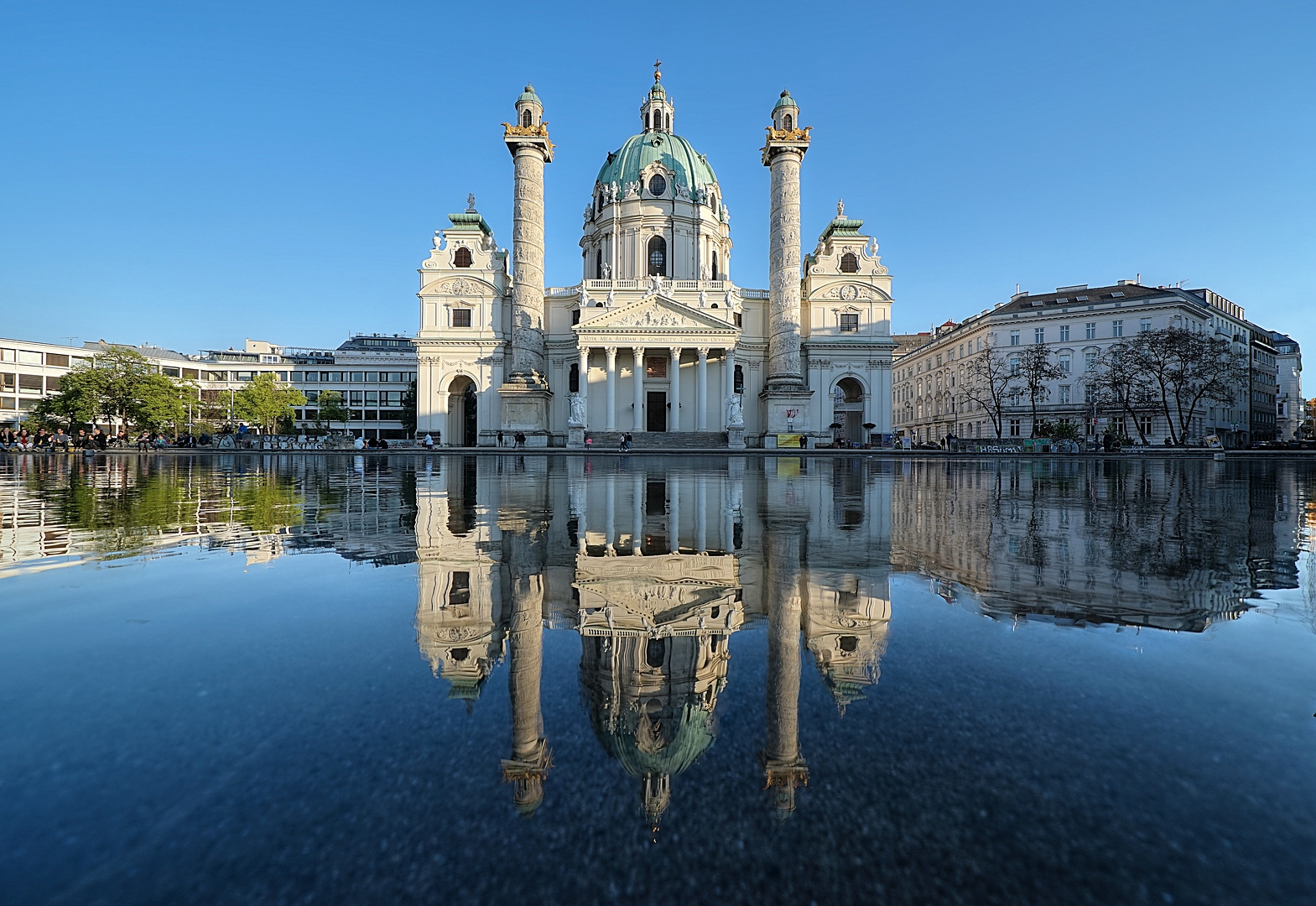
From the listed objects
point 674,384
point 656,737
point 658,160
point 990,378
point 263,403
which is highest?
point 658,160

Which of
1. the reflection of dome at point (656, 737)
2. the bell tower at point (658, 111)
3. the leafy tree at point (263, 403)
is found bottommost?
the reflection of dome at point (656, 737)

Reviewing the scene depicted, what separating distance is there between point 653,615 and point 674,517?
12.2 ft

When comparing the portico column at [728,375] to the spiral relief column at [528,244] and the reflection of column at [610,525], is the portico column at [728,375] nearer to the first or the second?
the spiral relief column at [528,244]

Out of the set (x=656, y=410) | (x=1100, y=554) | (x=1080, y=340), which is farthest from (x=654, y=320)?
(x=1080, y=340)

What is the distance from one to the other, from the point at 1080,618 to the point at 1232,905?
2.07 meters

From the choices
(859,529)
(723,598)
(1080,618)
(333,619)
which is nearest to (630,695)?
(723,598)

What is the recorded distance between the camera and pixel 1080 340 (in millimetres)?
59906

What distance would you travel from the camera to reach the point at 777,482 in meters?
12.8

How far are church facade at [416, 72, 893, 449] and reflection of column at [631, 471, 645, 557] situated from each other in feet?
86.6

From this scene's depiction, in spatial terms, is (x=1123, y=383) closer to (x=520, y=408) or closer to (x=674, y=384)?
(x=674, y=384)

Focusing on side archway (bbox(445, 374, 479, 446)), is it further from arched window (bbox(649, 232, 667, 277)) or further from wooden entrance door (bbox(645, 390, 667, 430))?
arched window (bbox(649, 232, 667, 277))

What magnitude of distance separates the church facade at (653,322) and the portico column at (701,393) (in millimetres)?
129

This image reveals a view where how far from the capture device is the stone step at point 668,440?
37.3 m

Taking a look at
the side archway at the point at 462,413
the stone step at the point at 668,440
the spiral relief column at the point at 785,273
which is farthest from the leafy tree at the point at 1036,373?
the side archway at the point at 462,413
